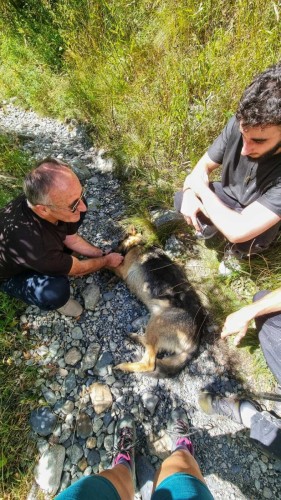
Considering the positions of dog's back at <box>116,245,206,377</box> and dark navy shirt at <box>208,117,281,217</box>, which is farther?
dog's back at <box>116,245,206,377</box>

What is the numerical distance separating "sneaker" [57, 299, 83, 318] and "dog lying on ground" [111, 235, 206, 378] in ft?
2.09

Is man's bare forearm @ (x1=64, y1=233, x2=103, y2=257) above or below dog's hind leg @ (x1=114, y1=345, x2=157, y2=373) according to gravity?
above

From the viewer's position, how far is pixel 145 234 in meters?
3.80

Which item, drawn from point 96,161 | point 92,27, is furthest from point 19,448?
point 92,27

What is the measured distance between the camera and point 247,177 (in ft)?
8.55

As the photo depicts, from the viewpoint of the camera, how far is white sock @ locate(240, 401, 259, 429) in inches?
99.3

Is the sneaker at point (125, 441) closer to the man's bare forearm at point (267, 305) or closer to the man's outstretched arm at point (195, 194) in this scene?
the man's bare forearm at point (267, 305)

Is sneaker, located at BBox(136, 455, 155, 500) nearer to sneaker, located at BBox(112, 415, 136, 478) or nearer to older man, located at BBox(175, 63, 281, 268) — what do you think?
sneaker, located at BBox(112, 415, 136, 478)

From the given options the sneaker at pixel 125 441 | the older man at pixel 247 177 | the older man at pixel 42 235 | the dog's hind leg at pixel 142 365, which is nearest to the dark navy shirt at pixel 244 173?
the older man at pixel 247 177

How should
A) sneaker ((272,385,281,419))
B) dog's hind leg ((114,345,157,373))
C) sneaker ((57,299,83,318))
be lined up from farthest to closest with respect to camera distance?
1. sneaker ((57,299,83,318))
2. dog's hind leg ((114,345,157,373))
3. sneaker ((272,385,281,419))

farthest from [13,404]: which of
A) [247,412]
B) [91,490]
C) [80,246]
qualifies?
[247,412]

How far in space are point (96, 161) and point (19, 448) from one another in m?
3.96

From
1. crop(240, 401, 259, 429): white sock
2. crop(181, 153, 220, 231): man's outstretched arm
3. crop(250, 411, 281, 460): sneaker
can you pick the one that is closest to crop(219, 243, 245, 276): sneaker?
crop(181, 153, 220, 231): man's outstretched arm

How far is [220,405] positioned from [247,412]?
9.5 inches
